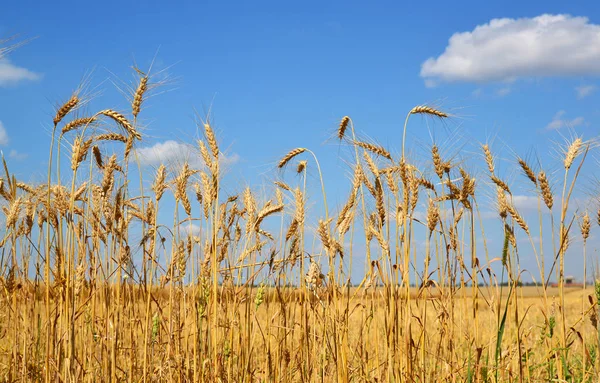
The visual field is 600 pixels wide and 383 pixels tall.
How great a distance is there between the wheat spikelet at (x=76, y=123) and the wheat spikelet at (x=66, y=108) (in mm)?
55

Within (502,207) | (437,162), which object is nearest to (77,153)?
(437,162)

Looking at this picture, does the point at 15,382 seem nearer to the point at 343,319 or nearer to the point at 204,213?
the point at 204,213

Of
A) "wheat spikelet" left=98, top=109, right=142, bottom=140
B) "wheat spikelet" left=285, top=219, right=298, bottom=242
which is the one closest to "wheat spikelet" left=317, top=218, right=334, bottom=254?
"wheat spikelet" left=285, top=219, right=298, bottom=242

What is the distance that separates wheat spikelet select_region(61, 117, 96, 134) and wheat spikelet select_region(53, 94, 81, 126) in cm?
6

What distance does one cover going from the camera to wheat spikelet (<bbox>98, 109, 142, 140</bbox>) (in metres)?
2.74

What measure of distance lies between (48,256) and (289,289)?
1.48 m

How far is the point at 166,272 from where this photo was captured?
11.6 feet

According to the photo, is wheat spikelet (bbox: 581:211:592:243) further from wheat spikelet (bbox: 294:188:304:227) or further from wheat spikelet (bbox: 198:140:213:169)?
wheat spikelet (bbox: 198:140:213:169)

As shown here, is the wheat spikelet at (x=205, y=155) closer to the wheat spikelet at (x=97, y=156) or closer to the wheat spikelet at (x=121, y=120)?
the wheat spikelet at (x=121, y=120)

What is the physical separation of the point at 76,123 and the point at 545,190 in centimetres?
247

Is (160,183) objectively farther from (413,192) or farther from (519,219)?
(519,219)

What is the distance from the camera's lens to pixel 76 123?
290cm

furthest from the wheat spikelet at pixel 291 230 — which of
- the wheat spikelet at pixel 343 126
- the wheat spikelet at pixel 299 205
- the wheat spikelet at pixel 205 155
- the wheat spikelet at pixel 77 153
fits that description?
the wheat spikelet at pixel 77 153

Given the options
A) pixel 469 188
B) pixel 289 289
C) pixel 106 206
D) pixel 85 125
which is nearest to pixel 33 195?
pixel 106 206
